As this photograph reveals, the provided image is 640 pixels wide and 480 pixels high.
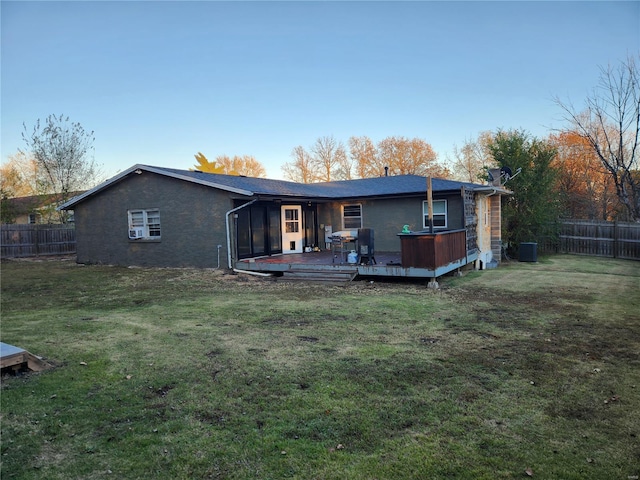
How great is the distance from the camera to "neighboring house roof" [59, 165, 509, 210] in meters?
13.8

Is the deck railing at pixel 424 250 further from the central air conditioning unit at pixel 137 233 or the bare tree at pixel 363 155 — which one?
the bare tree at pixel 363 155

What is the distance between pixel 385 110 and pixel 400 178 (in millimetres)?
10815

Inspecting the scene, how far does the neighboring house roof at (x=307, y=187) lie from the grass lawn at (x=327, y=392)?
6.28m

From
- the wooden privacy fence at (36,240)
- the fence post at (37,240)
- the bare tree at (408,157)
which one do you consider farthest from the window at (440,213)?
the bare tree at (408,157)

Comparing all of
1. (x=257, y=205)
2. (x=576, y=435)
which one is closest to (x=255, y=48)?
(x=257, y=205)

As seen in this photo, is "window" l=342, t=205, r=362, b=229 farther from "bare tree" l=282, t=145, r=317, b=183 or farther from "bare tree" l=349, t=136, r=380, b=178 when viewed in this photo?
"bare tree" l=282, t=145, r=317, b=183

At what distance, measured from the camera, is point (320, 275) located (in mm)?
11781

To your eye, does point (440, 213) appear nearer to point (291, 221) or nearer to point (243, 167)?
point (291, 221)

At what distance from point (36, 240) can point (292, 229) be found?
14805mm


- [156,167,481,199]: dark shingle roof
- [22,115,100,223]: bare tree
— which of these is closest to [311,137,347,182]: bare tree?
[22,115,100,223]: bare tree

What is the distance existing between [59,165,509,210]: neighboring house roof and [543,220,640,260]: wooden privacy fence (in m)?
6.03

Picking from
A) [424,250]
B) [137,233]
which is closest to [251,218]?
[137,233]

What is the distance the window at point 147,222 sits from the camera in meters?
15.2

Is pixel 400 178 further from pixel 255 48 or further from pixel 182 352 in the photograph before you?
pixel 182 352
